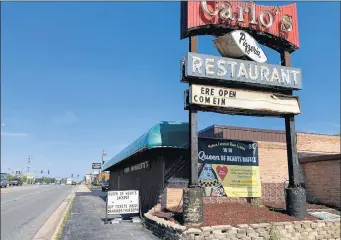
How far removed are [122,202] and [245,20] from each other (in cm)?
977

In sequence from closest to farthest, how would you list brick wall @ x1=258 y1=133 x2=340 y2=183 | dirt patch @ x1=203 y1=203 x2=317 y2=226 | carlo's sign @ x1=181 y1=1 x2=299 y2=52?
dirt patch @ x1=203 y1=203 x2=317 y2=226
carlo's sign @ x1=181 y1=1 x2=299 y2=52
brick wall @ x1=258 y1=133 x2=340 y2=183

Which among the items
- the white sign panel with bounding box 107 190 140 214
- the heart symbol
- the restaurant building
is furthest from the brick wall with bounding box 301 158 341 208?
the white sign panel with bounding box 107 190 140 214

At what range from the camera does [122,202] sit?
1504 centimetres

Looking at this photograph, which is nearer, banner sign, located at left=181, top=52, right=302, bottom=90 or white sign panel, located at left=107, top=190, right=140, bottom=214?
banner sign, located at left=181, top=52, right=302, bottom=90

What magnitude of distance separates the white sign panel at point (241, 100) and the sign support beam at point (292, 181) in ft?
2.29

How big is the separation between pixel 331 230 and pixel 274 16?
9.09 meters

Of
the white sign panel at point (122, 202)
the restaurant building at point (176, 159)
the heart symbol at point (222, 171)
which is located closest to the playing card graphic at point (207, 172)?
the heart symbol at point (222, 171)

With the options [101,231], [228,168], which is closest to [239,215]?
[228,168]

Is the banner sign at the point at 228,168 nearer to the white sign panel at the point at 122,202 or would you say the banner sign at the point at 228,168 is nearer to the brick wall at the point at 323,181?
the white sign panel at the point at 122,202

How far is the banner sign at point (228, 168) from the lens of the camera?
48.2 feet

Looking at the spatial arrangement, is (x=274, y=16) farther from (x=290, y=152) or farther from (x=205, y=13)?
(x=290, y=152)

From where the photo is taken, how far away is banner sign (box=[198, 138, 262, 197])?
579 inches

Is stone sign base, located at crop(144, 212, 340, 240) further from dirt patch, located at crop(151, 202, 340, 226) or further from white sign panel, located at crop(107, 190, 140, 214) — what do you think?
white sign panel, located at crop(107, 190, 140, 214)

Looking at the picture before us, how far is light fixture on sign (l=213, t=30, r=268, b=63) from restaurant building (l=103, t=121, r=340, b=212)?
4.03m
